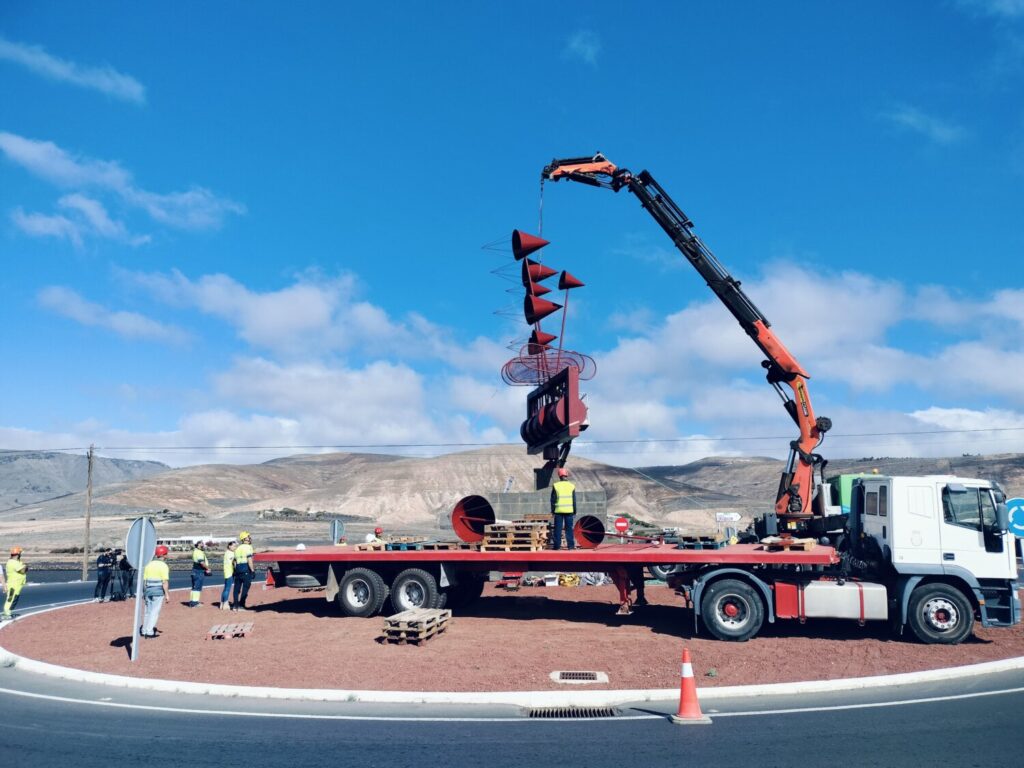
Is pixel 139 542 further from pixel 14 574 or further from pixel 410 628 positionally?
pixel 14 574

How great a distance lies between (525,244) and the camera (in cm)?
2059

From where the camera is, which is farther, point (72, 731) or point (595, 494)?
point (595, 494)

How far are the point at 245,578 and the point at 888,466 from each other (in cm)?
13334

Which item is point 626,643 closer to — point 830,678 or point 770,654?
point 770,654

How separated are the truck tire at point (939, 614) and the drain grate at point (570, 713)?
7229mm

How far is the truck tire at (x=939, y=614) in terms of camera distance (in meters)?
13.2

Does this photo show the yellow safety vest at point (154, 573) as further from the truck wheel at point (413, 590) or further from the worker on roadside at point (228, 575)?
the truck wheel at point (413, 590)

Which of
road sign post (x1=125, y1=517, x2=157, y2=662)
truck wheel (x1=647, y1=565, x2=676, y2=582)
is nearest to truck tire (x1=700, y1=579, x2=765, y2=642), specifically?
truck wheel (x1=647, y1=565, x2=676, y2=582)

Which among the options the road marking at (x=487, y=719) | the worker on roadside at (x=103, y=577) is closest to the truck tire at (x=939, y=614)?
the road marking at (x=487, y=719)

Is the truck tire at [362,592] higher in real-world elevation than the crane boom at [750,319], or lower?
lower

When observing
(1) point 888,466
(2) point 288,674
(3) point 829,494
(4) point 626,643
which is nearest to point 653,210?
(3) point 829,494

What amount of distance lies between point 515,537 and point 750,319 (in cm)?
993

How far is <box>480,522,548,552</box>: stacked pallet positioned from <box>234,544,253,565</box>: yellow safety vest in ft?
20.4

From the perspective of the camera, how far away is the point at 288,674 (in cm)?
1143
